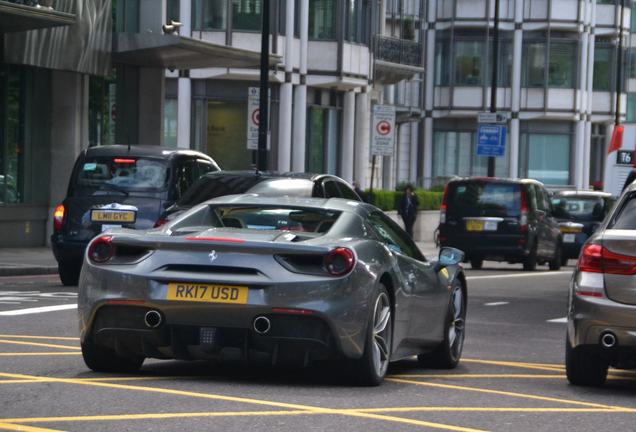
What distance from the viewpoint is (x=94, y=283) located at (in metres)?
10.1

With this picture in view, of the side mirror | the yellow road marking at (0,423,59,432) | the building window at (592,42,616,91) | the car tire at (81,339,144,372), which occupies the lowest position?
the car tire at (81,339,144,372)

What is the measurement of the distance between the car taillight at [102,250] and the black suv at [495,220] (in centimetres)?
2139

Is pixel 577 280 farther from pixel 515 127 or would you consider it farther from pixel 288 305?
pixel 515 127

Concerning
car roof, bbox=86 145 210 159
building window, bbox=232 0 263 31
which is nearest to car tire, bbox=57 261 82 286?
car roof, bbox=86 145 210 159

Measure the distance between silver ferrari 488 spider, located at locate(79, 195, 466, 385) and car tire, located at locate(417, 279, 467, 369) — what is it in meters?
1.42

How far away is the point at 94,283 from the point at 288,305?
1265 mm

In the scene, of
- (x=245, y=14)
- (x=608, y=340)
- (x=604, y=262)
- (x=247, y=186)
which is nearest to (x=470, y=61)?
(x=245, y=14)

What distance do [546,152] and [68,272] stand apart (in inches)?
1943

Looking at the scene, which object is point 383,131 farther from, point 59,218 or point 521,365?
point 521,365

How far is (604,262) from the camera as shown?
10.5 metres

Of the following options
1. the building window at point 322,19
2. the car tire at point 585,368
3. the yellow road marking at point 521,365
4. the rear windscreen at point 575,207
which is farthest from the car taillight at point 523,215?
the car tire at point 585,368

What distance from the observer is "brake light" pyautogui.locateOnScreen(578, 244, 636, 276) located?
33.9ft

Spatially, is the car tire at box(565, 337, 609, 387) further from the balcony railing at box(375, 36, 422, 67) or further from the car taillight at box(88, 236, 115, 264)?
the balcony railing at box(375, 36, 422, 67)


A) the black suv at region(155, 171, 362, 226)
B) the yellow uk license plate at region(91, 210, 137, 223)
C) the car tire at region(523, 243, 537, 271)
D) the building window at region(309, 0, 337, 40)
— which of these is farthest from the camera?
the building window at region(309, 0, 337, 40)
